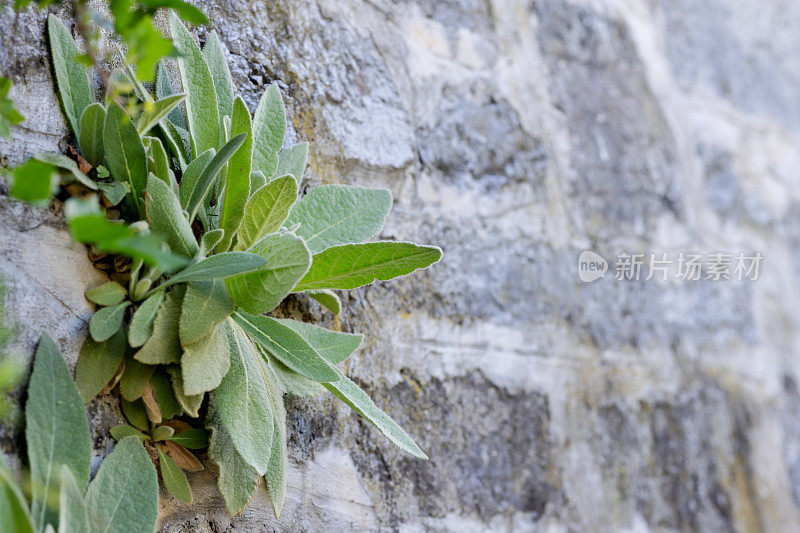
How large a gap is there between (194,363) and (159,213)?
0.10m

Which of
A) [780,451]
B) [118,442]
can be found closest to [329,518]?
[118,442]

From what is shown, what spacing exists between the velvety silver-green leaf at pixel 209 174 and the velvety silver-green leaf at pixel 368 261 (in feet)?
0.31

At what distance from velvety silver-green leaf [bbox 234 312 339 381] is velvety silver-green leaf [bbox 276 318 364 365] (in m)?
0.05

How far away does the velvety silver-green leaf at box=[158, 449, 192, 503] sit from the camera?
0.49m

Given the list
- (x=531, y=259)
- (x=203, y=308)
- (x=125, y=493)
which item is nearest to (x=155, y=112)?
(x=203, y=308)

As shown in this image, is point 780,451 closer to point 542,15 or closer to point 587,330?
point 587,330

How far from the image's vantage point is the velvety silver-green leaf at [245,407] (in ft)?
1.57

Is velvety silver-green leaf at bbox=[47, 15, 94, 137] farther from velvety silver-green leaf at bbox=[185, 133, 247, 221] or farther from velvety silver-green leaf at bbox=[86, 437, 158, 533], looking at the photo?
velvety silver-green leaf at bbox=[86, 437, 158, 533]

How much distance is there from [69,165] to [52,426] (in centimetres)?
17

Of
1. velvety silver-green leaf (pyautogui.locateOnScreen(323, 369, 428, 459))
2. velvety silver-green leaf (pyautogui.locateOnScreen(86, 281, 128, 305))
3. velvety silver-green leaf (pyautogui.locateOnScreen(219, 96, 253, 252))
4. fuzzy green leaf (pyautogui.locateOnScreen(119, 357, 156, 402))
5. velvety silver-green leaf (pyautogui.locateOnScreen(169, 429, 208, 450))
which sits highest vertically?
velvety silver-green leaf (pyautogui.locateOnScreen(219, 96, 253, 252))

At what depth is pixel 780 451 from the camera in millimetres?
1230

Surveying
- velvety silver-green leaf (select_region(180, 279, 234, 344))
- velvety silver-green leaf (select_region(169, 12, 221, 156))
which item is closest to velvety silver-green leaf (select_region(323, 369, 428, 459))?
velvety silver-green leaf (select_region(180, 279, 234, 344))

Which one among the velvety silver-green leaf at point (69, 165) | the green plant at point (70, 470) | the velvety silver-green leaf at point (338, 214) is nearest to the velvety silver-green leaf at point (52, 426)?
the green plant at point (70, 470)

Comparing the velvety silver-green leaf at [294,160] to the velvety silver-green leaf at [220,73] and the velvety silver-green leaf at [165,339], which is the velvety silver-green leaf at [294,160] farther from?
the velvety silver-green leaf at [165,339]
